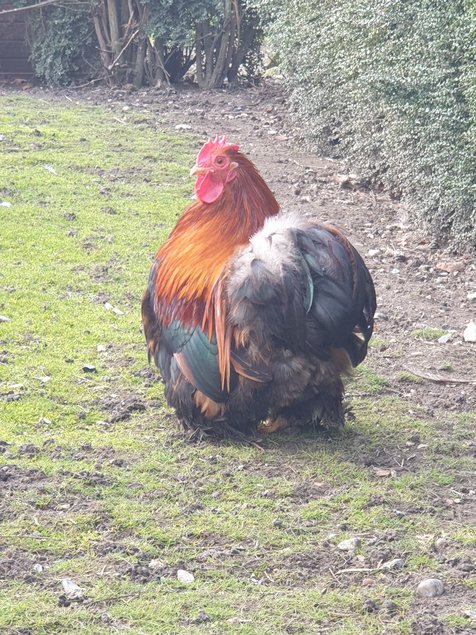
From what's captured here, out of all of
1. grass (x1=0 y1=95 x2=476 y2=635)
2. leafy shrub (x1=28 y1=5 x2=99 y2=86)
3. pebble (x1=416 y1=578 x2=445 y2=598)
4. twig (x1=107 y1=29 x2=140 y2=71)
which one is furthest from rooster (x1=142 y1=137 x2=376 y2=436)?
leafy shrub (x1=28 y1=5 x2=99 y2=86)

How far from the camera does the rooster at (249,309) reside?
4887 mm

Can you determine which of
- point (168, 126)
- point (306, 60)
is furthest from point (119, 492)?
point (168, 126)

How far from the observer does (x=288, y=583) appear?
12.9 feet

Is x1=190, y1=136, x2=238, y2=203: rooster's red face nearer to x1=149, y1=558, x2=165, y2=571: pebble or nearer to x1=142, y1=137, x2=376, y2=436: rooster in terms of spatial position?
x1=142, y1=137, x2=376, y2=436: rooster

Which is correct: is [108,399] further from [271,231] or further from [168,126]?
[168,126]

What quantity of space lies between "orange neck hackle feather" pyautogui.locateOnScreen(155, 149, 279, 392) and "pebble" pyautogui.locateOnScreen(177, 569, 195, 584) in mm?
1507

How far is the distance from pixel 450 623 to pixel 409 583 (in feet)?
1.06

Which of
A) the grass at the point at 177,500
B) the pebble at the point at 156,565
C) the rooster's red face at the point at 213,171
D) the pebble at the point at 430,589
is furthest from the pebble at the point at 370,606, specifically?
the rooster's red face at the point at 213,171

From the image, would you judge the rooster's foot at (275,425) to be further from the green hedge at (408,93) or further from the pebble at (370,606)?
the green hedge at (408,93)

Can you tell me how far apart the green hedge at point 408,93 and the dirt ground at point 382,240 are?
0.89ft

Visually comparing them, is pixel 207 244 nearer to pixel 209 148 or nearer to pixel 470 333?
pixel 209 148

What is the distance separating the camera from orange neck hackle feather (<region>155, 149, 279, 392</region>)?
17.1 ft

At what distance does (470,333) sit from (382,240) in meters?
2.19

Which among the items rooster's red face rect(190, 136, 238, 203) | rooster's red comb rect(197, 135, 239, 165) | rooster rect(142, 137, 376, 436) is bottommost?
rooster rect(142, 137, 376, 436)
